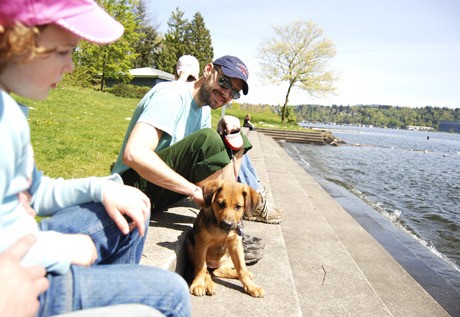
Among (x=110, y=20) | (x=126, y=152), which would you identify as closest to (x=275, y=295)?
(x=126, y=152)

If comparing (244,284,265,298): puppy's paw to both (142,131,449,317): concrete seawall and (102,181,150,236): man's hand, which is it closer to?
(142,131,449,317): concrete seawall

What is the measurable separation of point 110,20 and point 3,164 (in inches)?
24.3

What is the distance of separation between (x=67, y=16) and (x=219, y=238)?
2.32m

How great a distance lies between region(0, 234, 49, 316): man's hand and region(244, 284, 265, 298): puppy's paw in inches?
85.8

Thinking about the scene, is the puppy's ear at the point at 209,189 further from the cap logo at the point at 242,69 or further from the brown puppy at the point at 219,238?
the cap logo at the point at 242,69

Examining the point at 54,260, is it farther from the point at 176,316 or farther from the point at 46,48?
the point at 46,48

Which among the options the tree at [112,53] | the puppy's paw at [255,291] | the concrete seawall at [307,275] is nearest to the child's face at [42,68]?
the concrete seawall at [307,275]

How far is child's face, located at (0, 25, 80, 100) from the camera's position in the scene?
112cm

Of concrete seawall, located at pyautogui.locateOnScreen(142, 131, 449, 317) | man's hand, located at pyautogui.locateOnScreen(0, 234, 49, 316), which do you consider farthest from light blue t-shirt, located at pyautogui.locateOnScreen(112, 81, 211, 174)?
man's hand, located at pyautogui.locateOnScreen(0, 234, 49, 316)

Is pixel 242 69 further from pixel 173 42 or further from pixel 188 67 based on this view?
pixel 173 42

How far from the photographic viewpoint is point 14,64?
1.12 m

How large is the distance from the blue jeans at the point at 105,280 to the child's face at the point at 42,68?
58 centimetres

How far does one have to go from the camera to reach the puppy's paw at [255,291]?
3.01 metres

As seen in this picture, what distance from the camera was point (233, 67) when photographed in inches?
142
